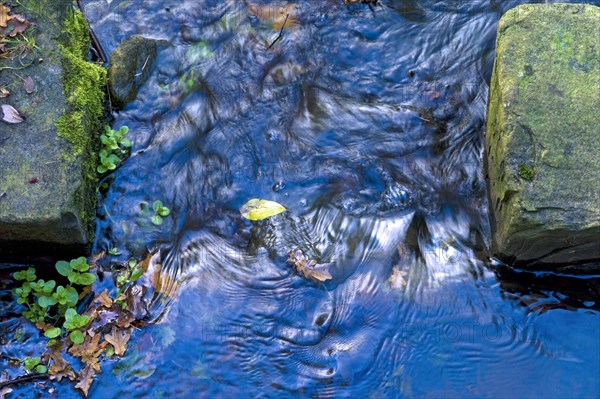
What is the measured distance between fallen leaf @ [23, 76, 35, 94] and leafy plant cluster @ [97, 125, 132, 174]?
24.4 inches

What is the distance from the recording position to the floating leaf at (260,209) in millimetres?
4734

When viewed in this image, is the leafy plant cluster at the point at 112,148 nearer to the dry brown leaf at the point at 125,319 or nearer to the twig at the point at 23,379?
the dry brown leaf at the point at 125,319

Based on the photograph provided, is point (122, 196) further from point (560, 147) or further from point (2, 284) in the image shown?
point (560, 147)

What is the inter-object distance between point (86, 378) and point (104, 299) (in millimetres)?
553

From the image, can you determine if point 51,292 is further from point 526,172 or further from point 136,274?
point 526,172

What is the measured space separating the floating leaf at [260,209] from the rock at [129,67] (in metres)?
1.48

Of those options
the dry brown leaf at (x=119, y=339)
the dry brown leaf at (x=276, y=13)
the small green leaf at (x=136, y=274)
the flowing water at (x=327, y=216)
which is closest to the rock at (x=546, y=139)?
the flowing water at (x=327, y=216)

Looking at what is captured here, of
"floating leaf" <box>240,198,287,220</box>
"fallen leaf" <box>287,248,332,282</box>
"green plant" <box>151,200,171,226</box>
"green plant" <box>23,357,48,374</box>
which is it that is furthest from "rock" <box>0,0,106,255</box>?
"fallen leaf" <box>287,248,332,282</box>

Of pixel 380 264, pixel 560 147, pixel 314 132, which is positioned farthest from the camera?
pixel 314 132

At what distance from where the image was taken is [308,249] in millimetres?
4574

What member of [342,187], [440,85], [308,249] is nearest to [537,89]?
[440,85]

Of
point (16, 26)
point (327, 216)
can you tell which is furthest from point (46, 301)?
point (16, 26)

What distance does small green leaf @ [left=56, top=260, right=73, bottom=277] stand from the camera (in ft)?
14.2

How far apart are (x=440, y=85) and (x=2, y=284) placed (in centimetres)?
378
